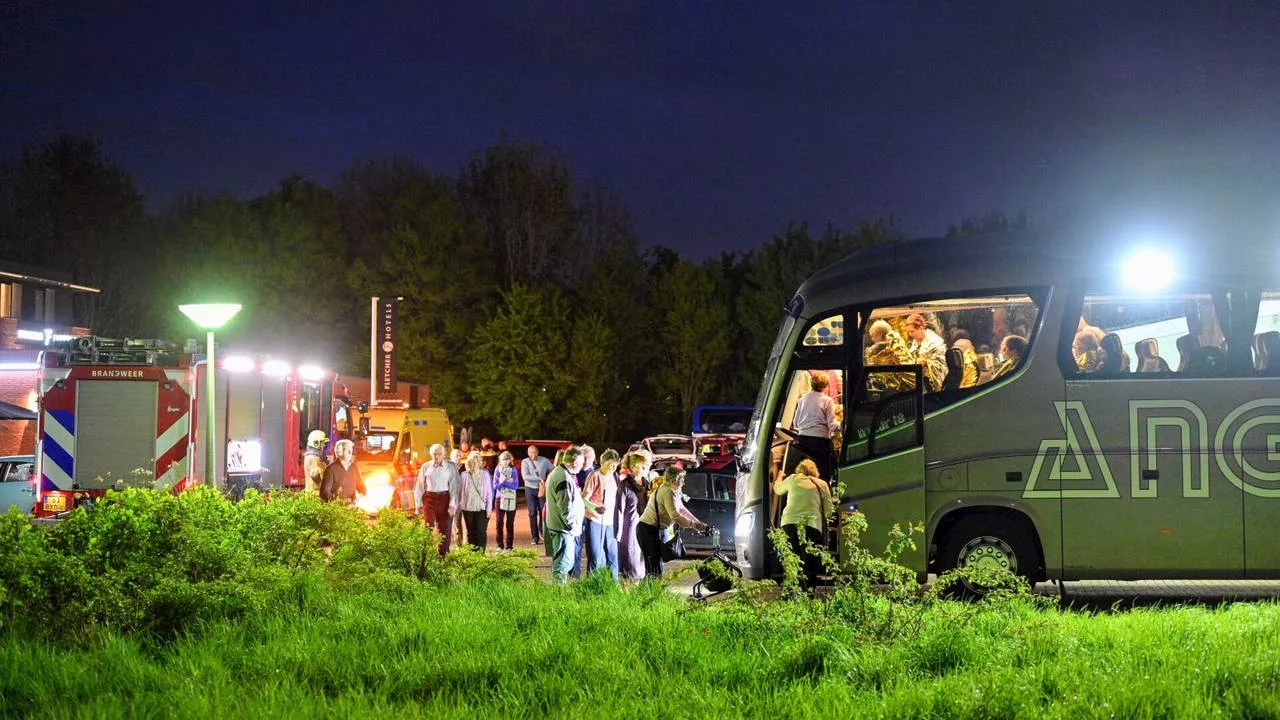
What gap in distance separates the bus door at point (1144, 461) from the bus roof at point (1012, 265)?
0.59 metres

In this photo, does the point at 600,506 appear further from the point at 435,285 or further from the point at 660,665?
the point at 435,285

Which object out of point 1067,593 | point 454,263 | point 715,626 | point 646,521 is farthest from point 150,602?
point 454,263

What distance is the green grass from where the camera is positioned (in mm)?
7699

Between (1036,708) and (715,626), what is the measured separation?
10.0 feet

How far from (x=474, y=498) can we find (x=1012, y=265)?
9534mm

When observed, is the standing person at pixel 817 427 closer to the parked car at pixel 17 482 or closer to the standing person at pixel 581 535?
the standing person at pixel 581 535

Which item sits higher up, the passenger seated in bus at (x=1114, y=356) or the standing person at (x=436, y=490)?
the passenger seated in bus at (x=1114, y=356)

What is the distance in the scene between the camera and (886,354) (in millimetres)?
13336

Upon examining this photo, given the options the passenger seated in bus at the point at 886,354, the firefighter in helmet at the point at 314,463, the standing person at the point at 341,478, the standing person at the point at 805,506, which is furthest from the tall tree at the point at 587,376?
the standing person at the point at 805,506

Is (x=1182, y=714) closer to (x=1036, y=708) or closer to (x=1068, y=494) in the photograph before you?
(x=1036, y=708)

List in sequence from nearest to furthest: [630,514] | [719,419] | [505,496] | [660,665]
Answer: [660,665] → [630,514] → [505,496] → [719,419]

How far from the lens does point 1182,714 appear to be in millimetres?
7285

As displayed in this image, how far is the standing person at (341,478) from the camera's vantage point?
18.0 meters

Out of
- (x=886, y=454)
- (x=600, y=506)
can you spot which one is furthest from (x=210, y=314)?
(x=886, y=454)
